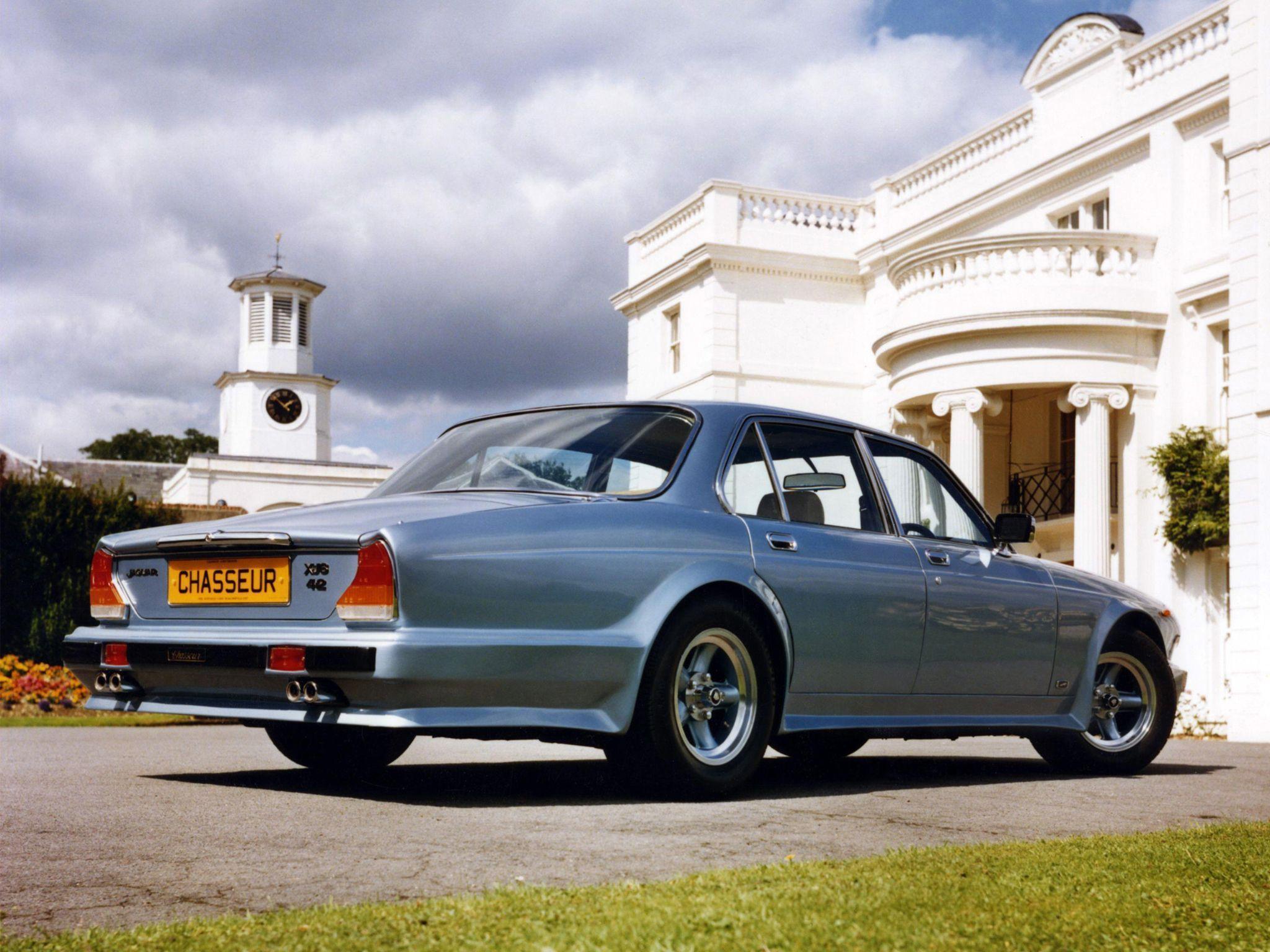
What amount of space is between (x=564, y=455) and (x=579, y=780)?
1.43m

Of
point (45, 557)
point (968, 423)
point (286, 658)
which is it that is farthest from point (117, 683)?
point (968, 423)

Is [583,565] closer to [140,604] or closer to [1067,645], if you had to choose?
[140,604]

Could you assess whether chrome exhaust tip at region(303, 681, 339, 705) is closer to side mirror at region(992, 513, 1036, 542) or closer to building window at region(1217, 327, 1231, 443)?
side mirror at region(992, 513, 1036, 542)

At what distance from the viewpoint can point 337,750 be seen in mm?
6195

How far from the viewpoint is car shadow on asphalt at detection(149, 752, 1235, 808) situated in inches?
210

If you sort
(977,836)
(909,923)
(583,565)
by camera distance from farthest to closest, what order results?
(583,565)
(977,836)
(909,923)

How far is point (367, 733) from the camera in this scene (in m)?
5.75

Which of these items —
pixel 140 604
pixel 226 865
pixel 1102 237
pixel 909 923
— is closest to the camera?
pixel 909 923

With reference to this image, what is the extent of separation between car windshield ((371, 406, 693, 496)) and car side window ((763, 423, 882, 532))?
531mm

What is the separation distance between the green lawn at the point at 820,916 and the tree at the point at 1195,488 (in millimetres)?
16240

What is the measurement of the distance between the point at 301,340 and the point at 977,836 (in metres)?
78.1

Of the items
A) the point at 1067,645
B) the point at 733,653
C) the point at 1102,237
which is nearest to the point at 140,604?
the point at 733,653

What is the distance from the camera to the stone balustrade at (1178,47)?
65.0 ft

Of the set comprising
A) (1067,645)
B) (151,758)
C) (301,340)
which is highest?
(301,340)
